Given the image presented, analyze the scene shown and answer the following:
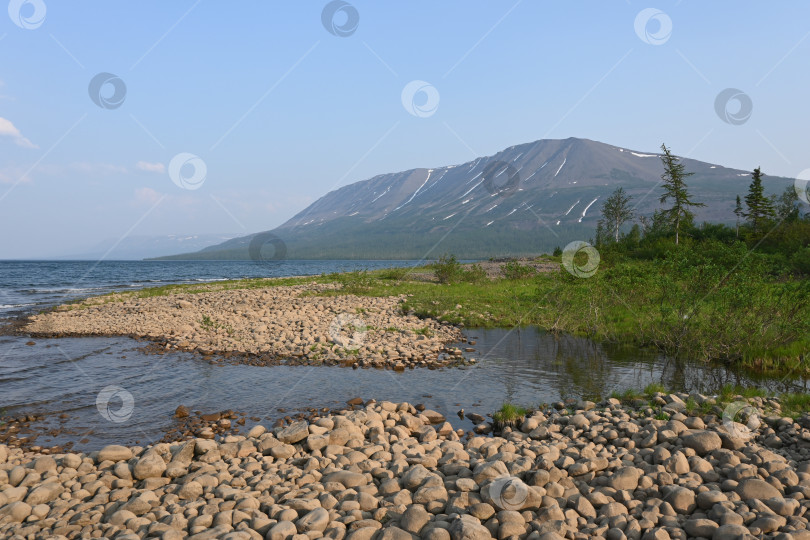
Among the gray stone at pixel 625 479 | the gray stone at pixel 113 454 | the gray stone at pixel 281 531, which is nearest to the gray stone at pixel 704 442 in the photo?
the gray stone at pixel 625 479

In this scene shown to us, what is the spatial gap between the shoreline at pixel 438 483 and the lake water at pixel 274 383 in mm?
2052

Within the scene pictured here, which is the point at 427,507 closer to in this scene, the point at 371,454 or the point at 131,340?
the point at 371,454

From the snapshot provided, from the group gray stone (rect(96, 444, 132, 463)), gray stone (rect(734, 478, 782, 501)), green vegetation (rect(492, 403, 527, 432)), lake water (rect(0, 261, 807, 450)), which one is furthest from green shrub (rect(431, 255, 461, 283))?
gray stone (rect(734, 478, 782, 501))

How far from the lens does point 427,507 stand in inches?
252

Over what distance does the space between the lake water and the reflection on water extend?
0.09 feet

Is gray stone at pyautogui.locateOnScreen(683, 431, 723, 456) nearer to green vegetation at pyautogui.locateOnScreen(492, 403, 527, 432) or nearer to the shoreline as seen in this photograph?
the shoreline

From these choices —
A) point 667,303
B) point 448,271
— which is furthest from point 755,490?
point 448,271

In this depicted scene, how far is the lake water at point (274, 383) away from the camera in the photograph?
11.1 metres

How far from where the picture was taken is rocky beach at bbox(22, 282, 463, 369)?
16.7 metres

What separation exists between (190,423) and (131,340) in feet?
38.7

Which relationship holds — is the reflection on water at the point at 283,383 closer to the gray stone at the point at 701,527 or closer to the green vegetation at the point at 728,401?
the green vegetation at the point at 728,401

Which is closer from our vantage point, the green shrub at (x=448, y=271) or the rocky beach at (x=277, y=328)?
the rocky beach at (x=277, y=328)

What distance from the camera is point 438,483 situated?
6766 mm

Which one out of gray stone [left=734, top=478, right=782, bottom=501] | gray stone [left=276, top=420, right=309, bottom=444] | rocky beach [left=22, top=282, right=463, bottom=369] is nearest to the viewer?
gray stone [left=734, top=478, right=782, bottom=501]
